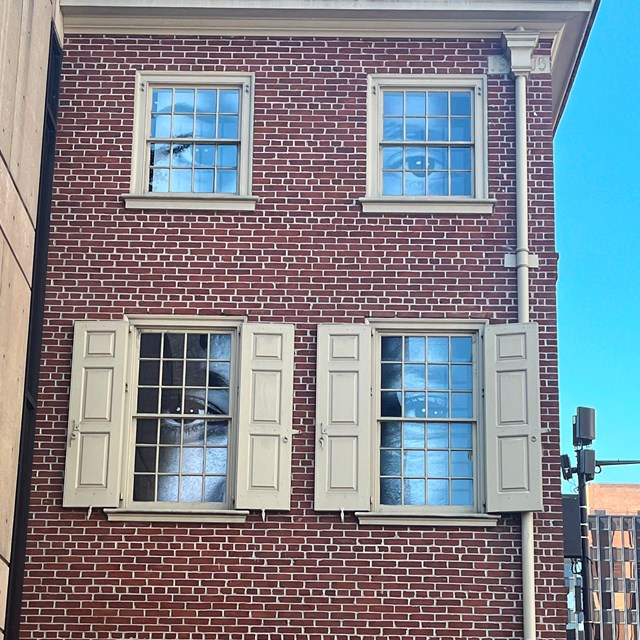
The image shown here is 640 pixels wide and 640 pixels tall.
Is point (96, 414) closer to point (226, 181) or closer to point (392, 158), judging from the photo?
point (226, 181)

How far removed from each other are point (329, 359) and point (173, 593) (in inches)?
117

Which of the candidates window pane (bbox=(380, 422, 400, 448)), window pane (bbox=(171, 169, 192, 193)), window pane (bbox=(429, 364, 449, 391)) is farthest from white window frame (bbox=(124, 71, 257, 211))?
window pane (bbox=(380, 422, 400, 448))

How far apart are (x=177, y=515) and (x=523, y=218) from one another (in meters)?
5.01

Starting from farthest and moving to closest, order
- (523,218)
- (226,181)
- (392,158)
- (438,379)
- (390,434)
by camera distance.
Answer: (392,158)
(226,181)
(523,218)
(438,379)
(390,434)

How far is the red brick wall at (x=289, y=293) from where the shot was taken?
44.1 ft

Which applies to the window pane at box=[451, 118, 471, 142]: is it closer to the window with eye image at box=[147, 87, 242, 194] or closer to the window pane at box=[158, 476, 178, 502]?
the window with eye image at box=[147, 87, 242, 194]

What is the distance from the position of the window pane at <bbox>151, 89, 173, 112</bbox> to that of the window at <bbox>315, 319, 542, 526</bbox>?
3320mm

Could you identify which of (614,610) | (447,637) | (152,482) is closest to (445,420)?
(447,637)

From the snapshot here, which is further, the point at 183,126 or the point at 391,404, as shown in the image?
the point at 183,126

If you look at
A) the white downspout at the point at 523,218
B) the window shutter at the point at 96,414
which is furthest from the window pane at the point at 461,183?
the window shutter at the point at 96,414

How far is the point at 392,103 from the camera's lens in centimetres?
1527

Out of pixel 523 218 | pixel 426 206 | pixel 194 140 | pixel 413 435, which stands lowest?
pixel 413 435

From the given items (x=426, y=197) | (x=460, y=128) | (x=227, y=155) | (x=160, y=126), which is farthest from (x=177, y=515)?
(x=460, y=128)

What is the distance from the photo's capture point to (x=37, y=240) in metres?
14.4
